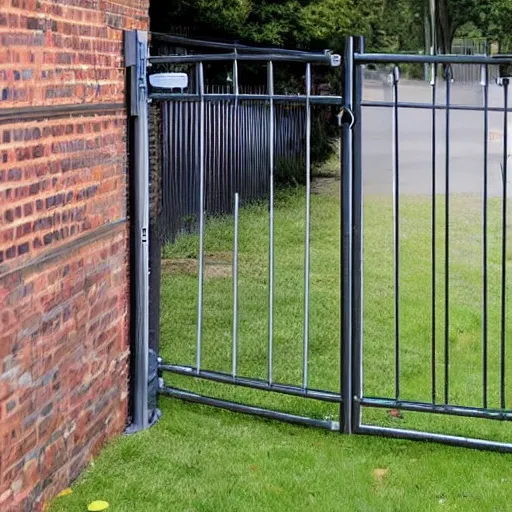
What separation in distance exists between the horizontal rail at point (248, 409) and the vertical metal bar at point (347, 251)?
0.12 m

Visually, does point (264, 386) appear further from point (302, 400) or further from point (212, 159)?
point (212, 159)

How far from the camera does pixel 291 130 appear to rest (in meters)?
12.7

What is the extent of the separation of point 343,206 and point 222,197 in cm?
532

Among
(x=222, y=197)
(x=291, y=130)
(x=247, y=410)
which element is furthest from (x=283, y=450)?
(x=291, y=130)

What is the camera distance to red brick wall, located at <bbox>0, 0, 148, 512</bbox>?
342cm

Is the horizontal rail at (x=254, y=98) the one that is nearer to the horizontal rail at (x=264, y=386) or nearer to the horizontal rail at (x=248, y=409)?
the horizontal rail at (x=264, y=386)

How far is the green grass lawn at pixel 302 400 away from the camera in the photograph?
4.10 m

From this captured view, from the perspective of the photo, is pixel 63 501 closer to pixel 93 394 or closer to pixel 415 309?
pixel 93 394

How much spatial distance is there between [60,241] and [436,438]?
2.01 metres

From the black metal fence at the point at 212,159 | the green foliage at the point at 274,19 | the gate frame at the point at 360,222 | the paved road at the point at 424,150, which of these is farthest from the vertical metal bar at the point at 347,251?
the paved road at the point at 424,150

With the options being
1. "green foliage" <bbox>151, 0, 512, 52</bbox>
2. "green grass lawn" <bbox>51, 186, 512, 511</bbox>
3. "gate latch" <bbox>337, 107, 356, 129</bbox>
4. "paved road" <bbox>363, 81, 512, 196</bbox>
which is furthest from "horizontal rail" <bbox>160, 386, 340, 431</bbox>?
"paved road" <bbox>363, 81, 512, 196</bbox>

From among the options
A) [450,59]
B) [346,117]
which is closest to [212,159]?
[346,117]

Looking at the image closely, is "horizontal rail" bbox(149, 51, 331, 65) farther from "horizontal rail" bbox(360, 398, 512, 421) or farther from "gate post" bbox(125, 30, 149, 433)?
"horizontal rail" bbox(360, 398, 512, 421)

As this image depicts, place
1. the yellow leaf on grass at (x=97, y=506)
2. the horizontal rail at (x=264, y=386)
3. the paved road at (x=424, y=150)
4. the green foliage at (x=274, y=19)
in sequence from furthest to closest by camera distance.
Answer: the paved road at (x=424, y=150) → the green foliage at (x=274, y=19) → the horizontal rail at (x=264, y=386) → the yellow leaf on grass at (x=97, y=506)
